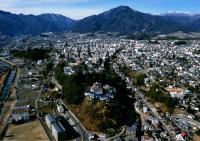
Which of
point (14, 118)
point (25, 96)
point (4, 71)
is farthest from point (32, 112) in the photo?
point (4, 71)

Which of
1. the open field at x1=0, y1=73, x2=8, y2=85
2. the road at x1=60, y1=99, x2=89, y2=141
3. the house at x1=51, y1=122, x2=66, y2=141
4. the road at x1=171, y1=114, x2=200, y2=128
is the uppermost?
the house at x1=51, y1=122, x2=66, y2=141

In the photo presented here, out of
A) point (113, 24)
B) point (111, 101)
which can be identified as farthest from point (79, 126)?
point (113, 24)

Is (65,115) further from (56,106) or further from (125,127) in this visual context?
(125,127)

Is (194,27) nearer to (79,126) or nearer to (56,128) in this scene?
(79,126)

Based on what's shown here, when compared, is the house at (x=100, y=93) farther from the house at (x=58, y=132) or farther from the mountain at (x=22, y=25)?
the mountain at (x=22, y=25)

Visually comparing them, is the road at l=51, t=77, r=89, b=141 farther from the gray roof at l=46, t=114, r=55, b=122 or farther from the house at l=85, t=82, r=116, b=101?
the house at l=85, t=82, r=116, b=101

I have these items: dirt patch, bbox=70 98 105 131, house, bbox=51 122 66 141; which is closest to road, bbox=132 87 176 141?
dirt patch, bbox=70 98 105 131

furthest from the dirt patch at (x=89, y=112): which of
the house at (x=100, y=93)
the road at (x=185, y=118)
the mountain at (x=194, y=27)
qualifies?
the mountain at (x=194, y=27)
